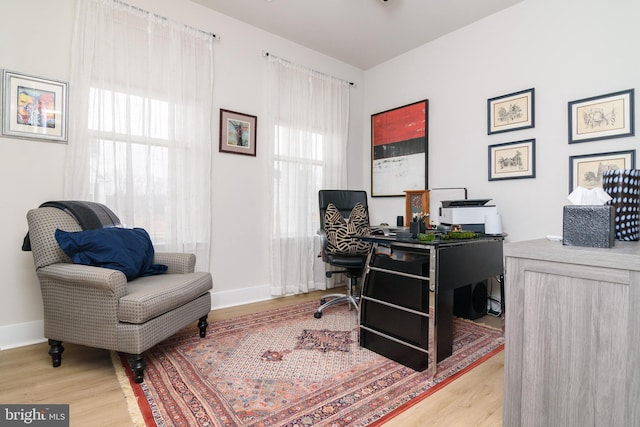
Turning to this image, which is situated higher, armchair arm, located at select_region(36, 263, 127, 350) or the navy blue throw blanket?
the navy blue throw blanket

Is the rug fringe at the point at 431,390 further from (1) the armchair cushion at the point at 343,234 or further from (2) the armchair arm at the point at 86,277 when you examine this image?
(2) the armchair arm at the point at 86,277

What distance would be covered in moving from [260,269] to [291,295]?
47 centimetres

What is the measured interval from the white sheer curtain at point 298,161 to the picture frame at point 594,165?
7.29ft

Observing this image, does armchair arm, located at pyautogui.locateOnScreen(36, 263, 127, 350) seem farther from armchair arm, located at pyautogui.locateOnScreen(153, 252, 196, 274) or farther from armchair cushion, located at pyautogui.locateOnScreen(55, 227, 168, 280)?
armchair arm, located at pyautogui.locateOnScreen(153, 252, 196, 274)

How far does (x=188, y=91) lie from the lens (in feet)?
9.03

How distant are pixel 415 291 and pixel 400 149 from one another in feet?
7.32

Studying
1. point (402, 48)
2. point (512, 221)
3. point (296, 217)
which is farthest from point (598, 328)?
point (402, 48)

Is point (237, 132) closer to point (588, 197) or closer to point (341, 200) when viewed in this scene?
point (341, 200)

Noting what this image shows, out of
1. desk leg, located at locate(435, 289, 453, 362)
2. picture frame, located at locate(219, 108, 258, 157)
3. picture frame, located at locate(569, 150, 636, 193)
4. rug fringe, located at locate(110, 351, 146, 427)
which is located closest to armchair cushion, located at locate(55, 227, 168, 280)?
rug fringe, located at locate(110, 351, 146, 427)

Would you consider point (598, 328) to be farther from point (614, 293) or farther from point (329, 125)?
point (329, 125)

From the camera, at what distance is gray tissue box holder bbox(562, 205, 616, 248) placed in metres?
0.96

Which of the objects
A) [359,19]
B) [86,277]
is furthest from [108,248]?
[359,19]
